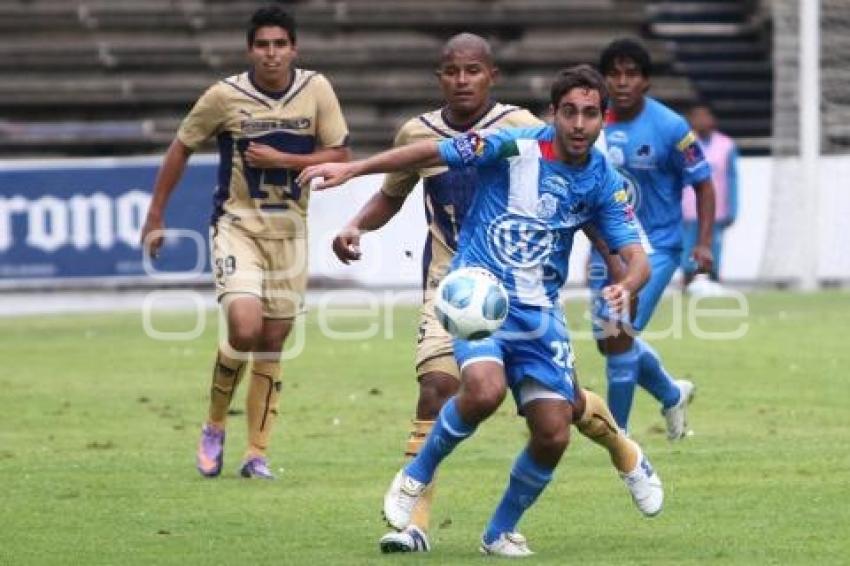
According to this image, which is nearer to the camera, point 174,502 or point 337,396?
point 174,502

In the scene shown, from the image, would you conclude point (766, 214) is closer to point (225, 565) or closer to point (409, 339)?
point (409, 339)

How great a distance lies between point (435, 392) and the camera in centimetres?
920

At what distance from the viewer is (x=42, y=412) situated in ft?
47.3

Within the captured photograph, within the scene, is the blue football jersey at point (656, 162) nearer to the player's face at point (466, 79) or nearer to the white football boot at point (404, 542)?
the player's face at point (466, 79)

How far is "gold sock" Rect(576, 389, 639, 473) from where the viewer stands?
8.67 m

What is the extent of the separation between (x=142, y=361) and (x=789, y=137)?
11616mm

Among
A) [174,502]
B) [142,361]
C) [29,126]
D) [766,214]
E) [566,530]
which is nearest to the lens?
[566,530]

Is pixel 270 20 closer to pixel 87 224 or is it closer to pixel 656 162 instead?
pixel 656 162

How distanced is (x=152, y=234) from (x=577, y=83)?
369 cm

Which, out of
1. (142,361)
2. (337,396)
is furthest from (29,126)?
(337,396)

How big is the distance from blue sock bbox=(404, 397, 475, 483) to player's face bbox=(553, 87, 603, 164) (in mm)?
1070

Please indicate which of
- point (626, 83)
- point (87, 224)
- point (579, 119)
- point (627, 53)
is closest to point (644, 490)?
point (579, 119)

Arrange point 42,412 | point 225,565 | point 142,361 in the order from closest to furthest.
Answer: point 225,565
point 42,412
point 142,361

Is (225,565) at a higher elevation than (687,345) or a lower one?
higher
